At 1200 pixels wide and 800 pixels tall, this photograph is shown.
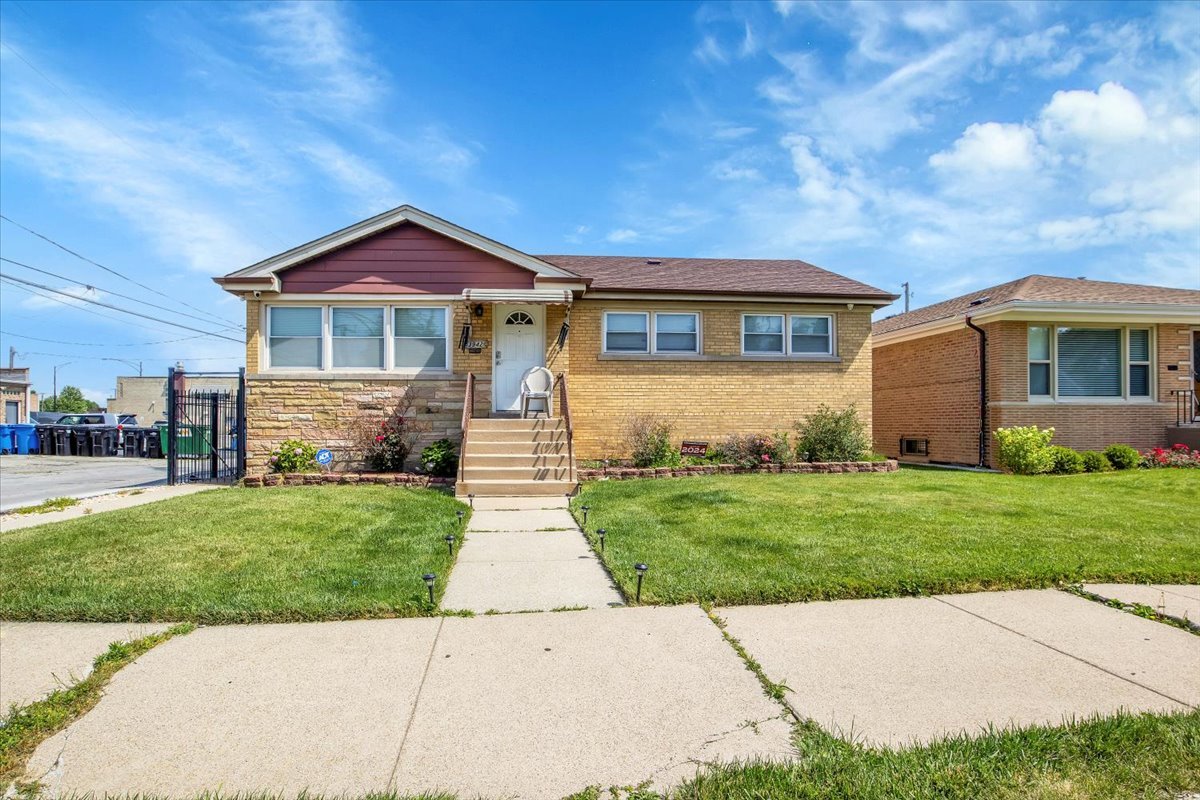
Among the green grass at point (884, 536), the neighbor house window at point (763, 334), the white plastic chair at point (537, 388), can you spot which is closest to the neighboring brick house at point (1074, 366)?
the green grass at point (884, 536)

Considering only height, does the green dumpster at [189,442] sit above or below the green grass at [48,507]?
above

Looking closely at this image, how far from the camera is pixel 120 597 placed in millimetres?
4348

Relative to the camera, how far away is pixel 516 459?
1039 cm

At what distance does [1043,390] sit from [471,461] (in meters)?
12.1

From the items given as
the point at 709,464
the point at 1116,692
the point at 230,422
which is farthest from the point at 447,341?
the point at 1116,692

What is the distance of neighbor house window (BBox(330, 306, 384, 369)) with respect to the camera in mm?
12227

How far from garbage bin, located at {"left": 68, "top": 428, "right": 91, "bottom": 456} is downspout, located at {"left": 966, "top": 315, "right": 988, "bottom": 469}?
2950 cm

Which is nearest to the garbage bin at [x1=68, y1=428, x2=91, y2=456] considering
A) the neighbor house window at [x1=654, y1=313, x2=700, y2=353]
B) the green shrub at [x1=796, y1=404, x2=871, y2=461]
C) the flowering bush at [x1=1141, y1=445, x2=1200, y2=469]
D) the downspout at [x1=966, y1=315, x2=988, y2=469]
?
the neighbor house window at [x1=654, y1=313, x2=700, y2=353]

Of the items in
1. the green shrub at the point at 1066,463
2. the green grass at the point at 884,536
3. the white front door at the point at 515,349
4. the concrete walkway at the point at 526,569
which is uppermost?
the white front door at the point at 515,349

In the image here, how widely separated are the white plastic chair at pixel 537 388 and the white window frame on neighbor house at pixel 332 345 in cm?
155

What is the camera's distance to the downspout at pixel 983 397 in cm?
1341

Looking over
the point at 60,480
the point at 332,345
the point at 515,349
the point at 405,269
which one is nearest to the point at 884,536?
the point at 515,349

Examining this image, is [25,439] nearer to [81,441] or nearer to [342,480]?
[81,441]

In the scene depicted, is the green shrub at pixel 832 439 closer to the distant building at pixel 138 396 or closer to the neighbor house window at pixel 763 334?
the neighbor house window at pixel 763 334
